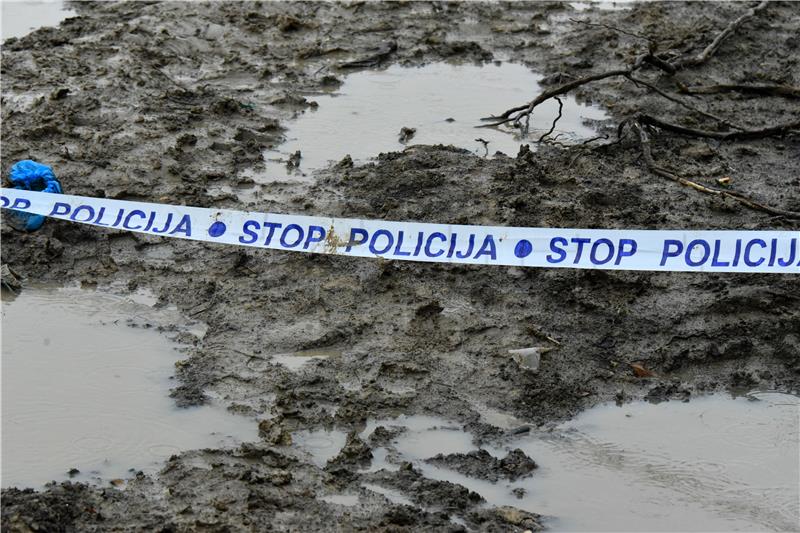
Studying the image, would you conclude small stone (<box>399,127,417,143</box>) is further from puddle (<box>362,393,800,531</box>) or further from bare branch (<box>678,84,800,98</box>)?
puddle (<box>362,393,800,531</box>)

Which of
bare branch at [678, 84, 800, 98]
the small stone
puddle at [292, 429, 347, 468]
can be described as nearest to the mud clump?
puddle at [292, 429, 347, 468]

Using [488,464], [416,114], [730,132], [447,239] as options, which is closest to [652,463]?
[488,464]

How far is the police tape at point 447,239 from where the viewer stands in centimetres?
622

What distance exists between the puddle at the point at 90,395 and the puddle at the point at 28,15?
446cm

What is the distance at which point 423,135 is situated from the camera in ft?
26.8

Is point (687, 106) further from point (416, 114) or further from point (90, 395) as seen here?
point (90, 395)

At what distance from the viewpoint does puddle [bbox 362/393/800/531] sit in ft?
15.3

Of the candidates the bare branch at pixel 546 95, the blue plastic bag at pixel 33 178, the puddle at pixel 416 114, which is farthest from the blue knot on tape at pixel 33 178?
the bare branch at pixel 546 95

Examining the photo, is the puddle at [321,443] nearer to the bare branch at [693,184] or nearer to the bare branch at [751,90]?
the bare branch at [693,184]

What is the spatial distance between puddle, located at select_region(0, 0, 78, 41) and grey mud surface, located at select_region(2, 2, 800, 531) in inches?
14.3

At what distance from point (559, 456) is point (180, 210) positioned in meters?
3.11

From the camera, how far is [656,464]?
4.96 meters

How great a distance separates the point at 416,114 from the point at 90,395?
405cm

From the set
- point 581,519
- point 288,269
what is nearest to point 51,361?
point 288,269
